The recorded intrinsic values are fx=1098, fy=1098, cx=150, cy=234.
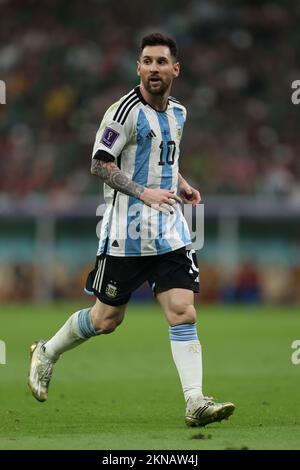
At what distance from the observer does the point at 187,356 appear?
7.15 meters

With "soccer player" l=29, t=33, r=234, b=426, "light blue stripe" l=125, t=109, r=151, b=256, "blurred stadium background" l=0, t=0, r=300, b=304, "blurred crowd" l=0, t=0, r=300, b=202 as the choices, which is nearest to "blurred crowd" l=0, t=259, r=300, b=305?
"blurred stadium background" l=0, t=0, r=300, b=304

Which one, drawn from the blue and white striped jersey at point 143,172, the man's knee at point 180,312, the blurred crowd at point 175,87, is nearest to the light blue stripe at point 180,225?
the blue and white striped jersey at point 143,172

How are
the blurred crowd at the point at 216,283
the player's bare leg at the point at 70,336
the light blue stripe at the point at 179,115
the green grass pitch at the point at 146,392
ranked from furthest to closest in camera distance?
1. the blurred crowd at the point at 216,283
2. the light blue stripe at the point at 179,115
3. the player's bare leg at the point at 70,336
4. the green grass pitch at the point at 146,392

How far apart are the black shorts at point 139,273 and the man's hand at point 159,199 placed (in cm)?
45

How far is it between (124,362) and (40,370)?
203 inches

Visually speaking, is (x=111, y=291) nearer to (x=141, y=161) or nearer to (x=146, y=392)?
(x=141, y=161)

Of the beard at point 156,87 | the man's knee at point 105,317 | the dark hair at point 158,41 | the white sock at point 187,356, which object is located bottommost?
the white sock at point 187,356

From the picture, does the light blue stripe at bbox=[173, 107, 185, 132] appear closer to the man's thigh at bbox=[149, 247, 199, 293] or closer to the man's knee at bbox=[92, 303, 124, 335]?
the man's thigh at bbox=[149, 247, 199, 293]

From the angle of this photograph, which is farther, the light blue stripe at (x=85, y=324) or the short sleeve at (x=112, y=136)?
the light blue stripe at (x=85, y=324)

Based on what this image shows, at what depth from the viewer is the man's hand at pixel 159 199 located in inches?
274

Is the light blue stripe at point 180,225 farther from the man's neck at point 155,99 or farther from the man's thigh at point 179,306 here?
the man's thigh at point 179,306
